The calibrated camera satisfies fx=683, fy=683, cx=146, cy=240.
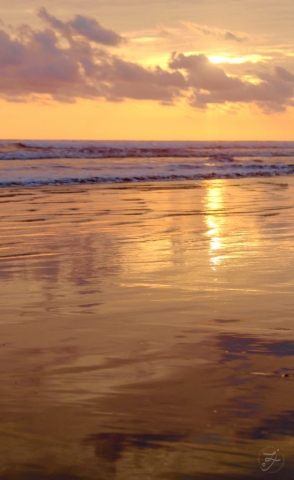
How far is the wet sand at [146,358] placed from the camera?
2.19 m

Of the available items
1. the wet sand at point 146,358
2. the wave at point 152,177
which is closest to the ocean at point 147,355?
the wet sand at point 146,358

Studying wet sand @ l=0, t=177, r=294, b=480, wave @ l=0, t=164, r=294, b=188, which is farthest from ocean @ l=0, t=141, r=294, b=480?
wave @ l=0, t=164, r=294, b=188

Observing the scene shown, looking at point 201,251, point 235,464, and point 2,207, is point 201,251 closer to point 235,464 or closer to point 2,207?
point 235,464

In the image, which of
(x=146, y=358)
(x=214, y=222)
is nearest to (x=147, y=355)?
(x=146, y=358)

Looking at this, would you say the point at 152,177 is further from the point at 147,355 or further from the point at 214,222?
the point at 147,355

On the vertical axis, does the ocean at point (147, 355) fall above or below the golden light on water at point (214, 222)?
above

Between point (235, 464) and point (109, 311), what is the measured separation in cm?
202

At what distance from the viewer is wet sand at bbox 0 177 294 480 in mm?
2191

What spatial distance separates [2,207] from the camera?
428 inches

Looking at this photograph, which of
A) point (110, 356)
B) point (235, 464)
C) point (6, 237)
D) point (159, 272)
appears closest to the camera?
point (235, 464)

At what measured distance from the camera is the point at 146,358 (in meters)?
3.17

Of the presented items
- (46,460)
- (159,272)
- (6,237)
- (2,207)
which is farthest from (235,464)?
(2,207)

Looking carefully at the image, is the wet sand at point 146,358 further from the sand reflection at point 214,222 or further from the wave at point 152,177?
the wave at point 152,177

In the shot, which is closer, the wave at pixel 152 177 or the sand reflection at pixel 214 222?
the sand reflection at pixel 214 222
